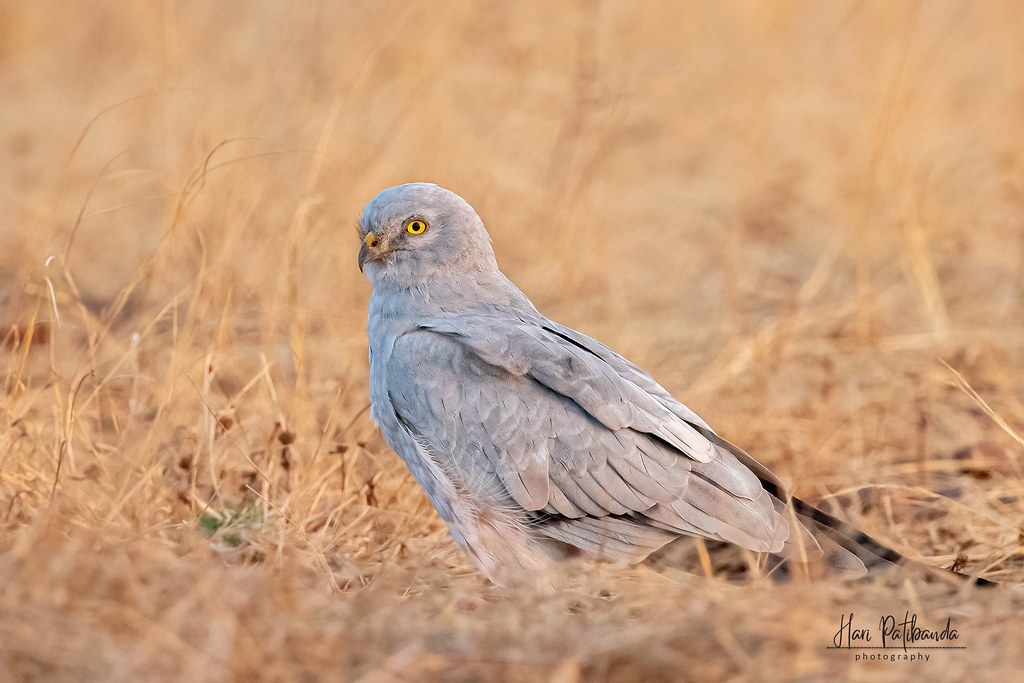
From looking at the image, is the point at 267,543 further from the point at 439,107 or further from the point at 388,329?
the point at 439,107

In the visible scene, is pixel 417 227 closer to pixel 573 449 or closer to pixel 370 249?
pixel 370 249

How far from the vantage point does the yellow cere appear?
3.83 meters

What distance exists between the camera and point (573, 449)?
334cm

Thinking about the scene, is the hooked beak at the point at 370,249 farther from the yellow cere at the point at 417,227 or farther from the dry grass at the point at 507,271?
the dry grass at the point at 507,271

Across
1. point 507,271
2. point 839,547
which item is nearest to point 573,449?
point 839,547

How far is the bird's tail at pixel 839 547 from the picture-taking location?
324 centimetres

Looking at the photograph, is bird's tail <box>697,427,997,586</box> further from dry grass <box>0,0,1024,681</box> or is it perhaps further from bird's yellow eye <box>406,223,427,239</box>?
bird's yellow eye <box>406,223,427,239</box>

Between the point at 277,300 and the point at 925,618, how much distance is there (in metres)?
3.26

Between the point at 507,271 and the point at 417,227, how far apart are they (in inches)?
129

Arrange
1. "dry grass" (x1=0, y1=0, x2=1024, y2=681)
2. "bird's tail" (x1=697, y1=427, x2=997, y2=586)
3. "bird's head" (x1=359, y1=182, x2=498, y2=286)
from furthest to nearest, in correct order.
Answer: "bird's head" (x1=359, y1=182, x2=498, y2=286) → "bird's tail" (x1=697, y1=427, x2=997, y2=586) → "dry grass" (x1=0, y1=0, x2=1024, y2=681)

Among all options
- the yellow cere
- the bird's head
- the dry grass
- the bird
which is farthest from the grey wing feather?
the yellow cere

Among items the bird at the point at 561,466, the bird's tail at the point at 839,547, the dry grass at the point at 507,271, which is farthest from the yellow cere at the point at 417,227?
the bird's tail at the point at 839,547

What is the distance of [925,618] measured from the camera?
3.07m

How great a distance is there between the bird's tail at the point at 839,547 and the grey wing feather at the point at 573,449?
66 mm
